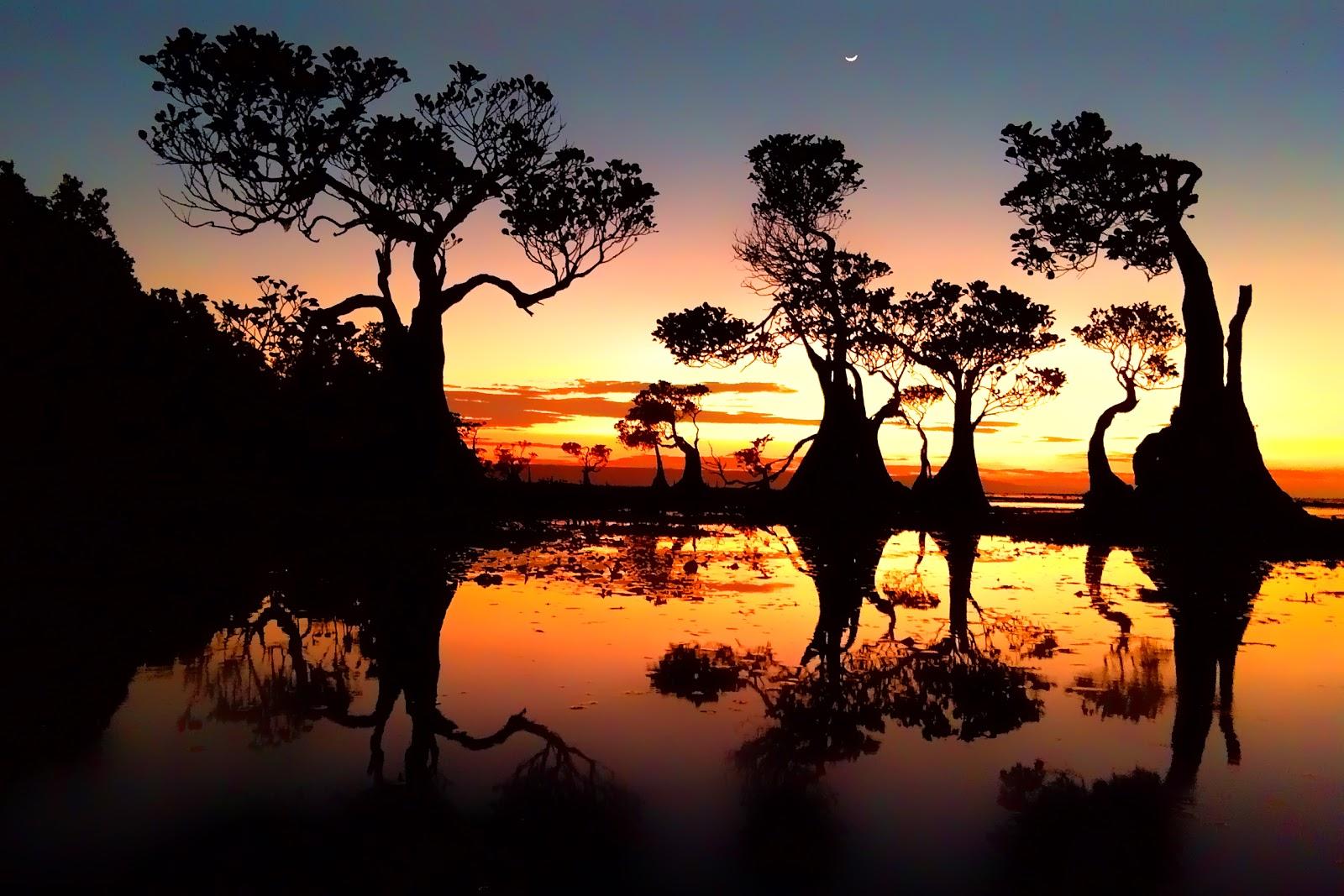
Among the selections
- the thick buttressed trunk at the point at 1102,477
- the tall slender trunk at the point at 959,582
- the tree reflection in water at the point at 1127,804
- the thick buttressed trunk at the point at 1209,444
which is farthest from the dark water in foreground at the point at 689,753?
the thick buttressed trunk at the point at 1102,477

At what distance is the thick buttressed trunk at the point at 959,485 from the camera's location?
4641 centimetres

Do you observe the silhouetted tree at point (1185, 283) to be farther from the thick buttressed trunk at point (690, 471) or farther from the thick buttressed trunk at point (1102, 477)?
the thick buttressed trunk at point (690, 471)

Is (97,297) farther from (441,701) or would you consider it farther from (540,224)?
(441,701)

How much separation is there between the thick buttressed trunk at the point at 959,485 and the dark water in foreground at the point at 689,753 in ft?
108

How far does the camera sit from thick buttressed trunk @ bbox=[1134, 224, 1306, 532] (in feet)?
95.1

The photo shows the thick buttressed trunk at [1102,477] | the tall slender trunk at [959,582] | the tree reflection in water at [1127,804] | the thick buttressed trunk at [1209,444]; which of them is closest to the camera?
the tree reflection in water at [1127,804]

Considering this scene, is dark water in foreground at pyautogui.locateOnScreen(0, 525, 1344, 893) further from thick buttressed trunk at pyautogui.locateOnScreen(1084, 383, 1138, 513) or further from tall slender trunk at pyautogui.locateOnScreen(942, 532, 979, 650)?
thick buttressed trunk at pyautogui.locateOnScreen(1084, 383, 1138, 513)

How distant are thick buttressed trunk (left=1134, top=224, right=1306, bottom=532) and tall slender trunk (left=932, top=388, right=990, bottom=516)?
14.8 metres

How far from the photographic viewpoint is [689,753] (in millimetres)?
6859

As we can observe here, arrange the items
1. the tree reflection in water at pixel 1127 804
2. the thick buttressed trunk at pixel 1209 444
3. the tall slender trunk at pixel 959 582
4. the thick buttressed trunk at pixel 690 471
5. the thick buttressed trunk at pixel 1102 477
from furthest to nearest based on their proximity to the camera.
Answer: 1. the thick buttressed trunk at pixel 690 471
2. the thick buttressed trunk at pixel 1102 477
3. the thick buttressed trunk at pixel 1209 444
4. the tall slender trunk at pixel 959 582
5. the tree reflection in water at pixel 1127 804

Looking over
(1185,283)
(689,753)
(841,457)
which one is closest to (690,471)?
(841,457)

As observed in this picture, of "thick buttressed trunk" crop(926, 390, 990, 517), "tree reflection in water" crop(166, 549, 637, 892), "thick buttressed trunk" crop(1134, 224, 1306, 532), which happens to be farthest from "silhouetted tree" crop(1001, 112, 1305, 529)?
"tree reflection in water" crop(166, 549, 637, 892)

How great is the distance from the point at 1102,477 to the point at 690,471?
A: 87.1 feet

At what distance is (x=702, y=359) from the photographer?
4634cm
